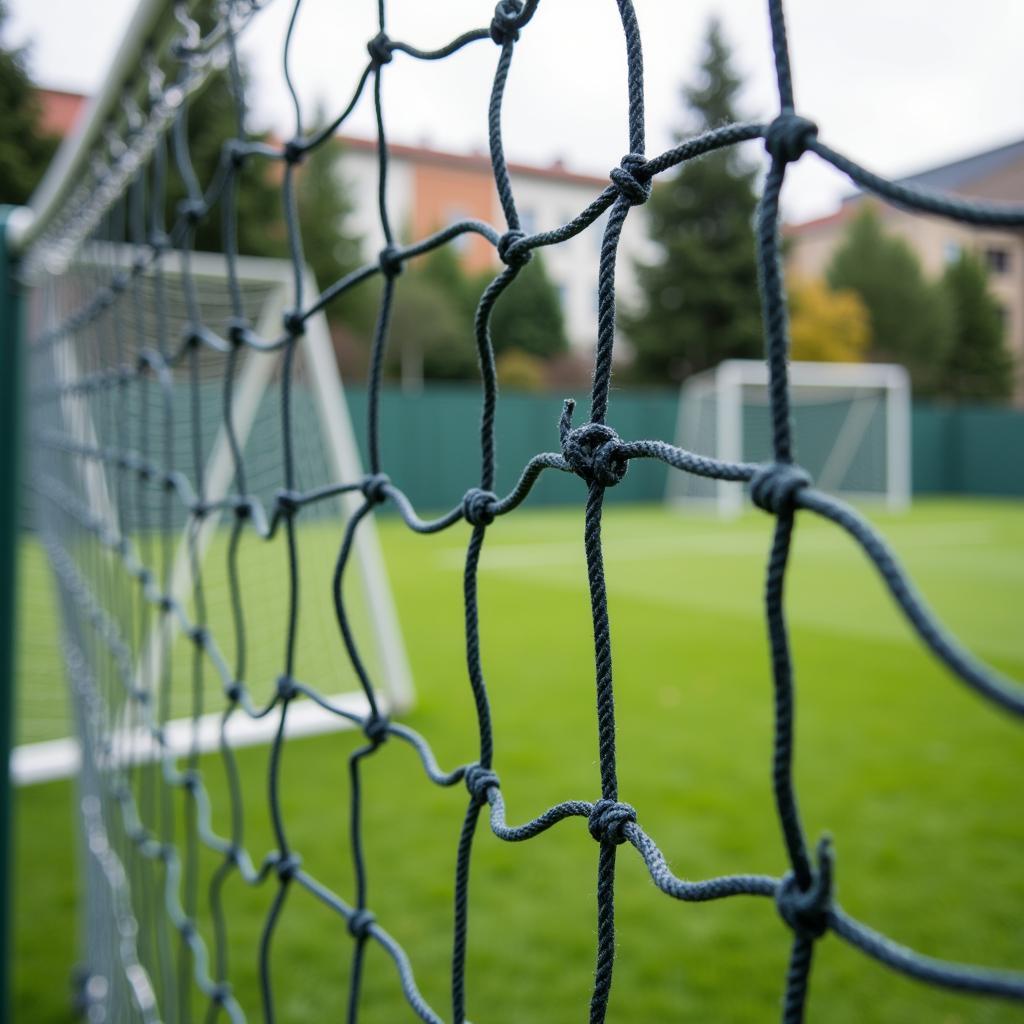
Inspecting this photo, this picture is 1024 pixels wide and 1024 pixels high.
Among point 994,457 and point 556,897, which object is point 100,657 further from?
point 994,457

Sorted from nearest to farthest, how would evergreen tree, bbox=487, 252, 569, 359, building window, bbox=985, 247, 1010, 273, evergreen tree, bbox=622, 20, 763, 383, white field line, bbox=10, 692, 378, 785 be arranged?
white field line, bbox=10, 692, 378, 785, building window, bbox=985, 247, 1010, 273, evergreen tree, bbox=622, 20, 763, 383, evergreen tree, bbox=487, 252, 569, 359

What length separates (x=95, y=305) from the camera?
127 cm

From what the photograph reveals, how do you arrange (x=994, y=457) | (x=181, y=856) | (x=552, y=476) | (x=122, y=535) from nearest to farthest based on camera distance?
(x=122, y=535)
(x=181, y=856)
(x=552, y=476)
(x=994, y=457)

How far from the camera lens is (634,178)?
1.32 feet

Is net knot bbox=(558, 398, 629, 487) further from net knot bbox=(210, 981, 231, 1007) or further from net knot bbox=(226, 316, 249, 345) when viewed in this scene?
net knot bbox=(210, 981, 231, 1007)

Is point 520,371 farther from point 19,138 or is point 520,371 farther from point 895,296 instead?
point 895,296

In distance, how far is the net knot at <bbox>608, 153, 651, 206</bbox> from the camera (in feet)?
1.32

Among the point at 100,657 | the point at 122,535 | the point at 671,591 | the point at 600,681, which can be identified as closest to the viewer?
the point at 600,681

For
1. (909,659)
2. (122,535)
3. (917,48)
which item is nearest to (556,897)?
(122,535)

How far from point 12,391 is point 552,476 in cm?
855

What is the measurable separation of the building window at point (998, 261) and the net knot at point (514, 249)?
1739 cm

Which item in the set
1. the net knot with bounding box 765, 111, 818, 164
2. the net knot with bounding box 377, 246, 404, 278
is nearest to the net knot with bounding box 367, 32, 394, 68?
the net knot with bounding box 377, 246, 404, 278

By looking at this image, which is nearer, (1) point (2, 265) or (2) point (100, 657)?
(1) point (2, 265)

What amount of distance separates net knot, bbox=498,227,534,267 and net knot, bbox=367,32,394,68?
0.59 feet
